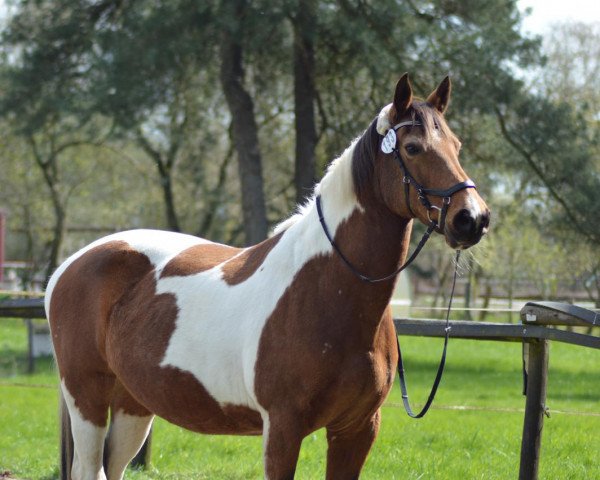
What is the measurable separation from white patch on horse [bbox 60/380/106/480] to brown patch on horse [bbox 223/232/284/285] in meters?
1.18

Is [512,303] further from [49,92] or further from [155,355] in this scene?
[155,355]

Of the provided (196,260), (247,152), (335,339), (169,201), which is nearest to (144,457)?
(196,260)

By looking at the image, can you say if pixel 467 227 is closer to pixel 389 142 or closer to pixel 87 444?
pixel 389 142

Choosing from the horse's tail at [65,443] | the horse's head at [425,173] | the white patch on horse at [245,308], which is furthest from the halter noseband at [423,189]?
the horse's tail at [65,443]

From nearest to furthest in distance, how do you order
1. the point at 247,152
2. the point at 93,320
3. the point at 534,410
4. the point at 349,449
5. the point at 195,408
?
the point at 349,449
the point at 195,408
the point at 93,320
the point at 534,410
the point at 247,152

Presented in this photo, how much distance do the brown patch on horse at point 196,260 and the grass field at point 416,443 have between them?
2.12 meters

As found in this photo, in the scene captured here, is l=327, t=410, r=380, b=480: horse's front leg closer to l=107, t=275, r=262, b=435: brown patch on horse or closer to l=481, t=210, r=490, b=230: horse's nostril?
l=107, t=275, r=262, b=435: brown patch on horse

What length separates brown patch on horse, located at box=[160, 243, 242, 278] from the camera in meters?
4.05

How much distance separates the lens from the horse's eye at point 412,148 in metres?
3.22

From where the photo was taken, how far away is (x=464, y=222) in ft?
9.84

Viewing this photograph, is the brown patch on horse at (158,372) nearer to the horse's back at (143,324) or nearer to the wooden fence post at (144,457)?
the horse's back at (143,324)

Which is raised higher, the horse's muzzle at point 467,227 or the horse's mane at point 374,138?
the horse's mane at point 374,138

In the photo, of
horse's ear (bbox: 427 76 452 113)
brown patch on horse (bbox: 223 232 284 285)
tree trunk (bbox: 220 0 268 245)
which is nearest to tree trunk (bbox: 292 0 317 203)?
tree trunk (bbox: 220 0 268 245)

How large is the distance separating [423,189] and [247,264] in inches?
39.6
